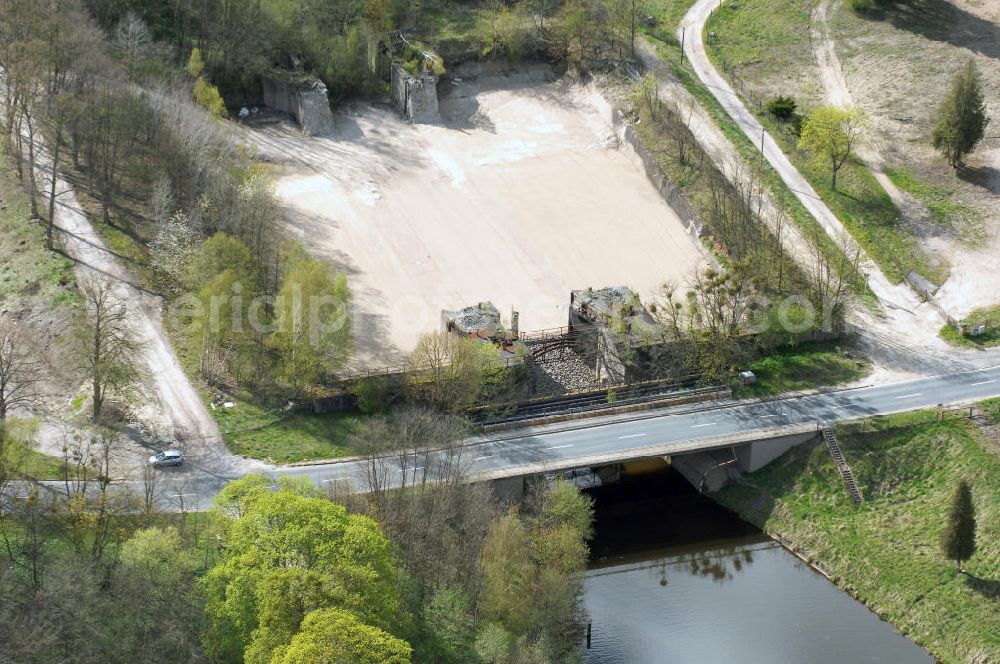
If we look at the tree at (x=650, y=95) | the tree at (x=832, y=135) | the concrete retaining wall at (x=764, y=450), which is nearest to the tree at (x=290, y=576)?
the concrete retaining wall at (x=764, y=450)

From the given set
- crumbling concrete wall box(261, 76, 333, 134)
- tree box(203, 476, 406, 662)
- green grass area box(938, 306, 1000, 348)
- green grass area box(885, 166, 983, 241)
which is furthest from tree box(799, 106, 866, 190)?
tree box(203, 476, 406, 662)

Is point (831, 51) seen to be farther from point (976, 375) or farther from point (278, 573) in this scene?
point (278, 573)

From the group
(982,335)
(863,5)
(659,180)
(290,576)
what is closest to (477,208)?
(659,180)

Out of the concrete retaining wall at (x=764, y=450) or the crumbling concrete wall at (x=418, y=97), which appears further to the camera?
the crumbling concrete wall at (x=418, y=97)

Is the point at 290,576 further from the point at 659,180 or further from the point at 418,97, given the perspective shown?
the point at 418,97

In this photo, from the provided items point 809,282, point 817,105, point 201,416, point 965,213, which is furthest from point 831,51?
point 201,416

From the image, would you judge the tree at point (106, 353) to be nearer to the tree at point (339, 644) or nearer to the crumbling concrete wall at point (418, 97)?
the tree at point (339, 644)
